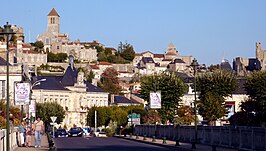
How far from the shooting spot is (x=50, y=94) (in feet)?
471

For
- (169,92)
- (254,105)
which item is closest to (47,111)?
(169,92)

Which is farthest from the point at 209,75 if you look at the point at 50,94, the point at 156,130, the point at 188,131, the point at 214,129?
the point at 50,94

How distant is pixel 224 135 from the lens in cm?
4394

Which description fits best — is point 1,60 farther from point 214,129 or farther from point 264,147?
point 264,147

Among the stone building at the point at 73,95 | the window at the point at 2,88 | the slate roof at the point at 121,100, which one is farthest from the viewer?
the slate roof at the point at 121,100

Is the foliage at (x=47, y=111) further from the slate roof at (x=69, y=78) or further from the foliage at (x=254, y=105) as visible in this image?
the foliage at (x=254, y=105)

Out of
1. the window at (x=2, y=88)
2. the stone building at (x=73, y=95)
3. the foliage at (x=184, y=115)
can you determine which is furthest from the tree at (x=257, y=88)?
the stone building at (x=73, y=95)

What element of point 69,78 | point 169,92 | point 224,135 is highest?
point 69,78

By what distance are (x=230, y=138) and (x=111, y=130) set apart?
5127 cm

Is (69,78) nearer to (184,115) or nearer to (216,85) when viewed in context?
(184,115)

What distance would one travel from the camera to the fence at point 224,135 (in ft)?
118

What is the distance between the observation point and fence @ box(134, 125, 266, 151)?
1416 inches

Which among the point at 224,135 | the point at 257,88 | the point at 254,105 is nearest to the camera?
the point at 224,135

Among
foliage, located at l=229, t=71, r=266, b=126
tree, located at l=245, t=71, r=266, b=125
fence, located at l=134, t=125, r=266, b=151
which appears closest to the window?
tree, located at l=245, t=71, r=266, b=125
